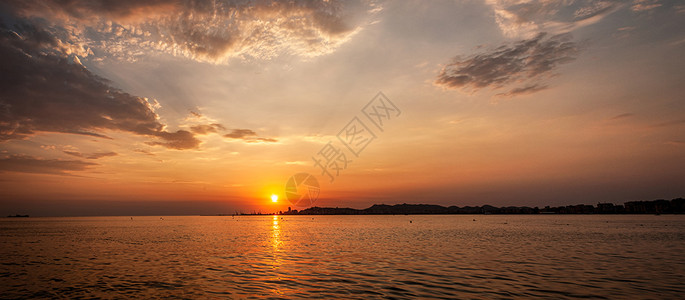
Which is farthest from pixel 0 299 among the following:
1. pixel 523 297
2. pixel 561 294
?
pixel 561 294

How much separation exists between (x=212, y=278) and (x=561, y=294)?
2848 cm

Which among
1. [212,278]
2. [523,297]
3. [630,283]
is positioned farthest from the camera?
[212,278]

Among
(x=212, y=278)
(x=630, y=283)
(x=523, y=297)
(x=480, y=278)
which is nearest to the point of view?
(x=523, y=297)

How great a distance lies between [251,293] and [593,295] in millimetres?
24237

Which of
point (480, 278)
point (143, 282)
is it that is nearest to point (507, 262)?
point (480, 278)

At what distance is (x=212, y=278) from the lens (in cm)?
3173

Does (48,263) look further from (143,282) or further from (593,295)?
(593,295)

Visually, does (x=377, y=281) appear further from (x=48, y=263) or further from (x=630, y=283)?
(x=48, y=263)

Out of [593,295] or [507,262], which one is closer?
[593,295]

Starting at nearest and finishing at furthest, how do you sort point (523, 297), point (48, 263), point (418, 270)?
1. point (523, 297)
2. point (418, 270)
3. point (48, 263)

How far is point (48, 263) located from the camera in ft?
139

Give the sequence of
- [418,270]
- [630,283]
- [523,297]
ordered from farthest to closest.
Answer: [418,270]
[630,283]
[523,297]

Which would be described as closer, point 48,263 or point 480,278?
point 480,278

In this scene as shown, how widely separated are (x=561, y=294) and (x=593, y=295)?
203cm
